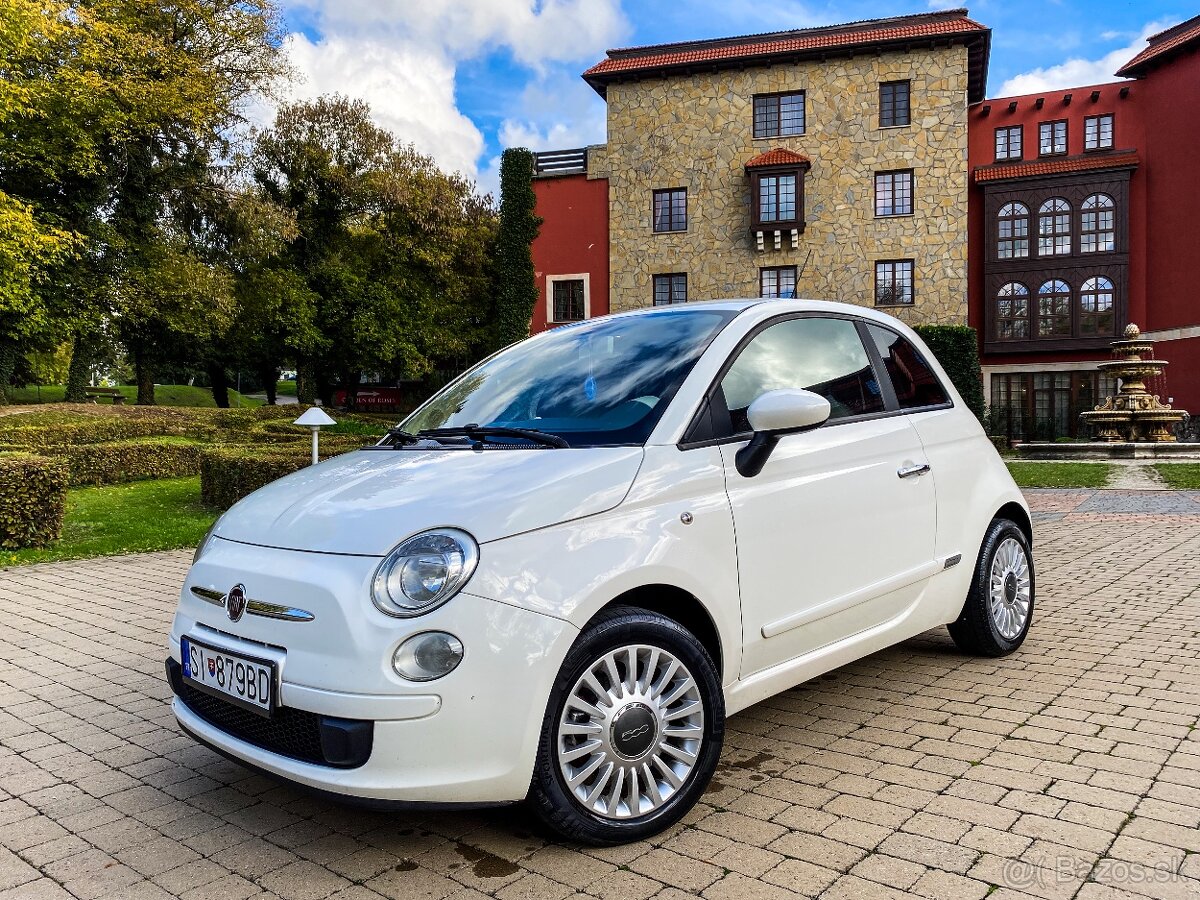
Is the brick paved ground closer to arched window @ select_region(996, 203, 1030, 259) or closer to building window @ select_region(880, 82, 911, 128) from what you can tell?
building window @ select_region(880, 82, 911, 128)

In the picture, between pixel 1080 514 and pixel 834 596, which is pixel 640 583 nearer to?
pixel 834 596

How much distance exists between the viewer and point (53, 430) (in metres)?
17.6

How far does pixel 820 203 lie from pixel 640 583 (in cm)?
3276

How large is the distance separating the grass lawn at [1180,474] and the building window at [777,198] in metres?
16.7

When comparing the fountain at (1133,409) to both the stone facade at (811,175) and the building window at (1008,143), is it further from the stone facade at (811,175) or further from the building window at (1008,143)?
the building window at (1008,143)

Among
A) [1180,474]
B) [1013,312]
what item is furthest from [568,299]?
[1180,474]

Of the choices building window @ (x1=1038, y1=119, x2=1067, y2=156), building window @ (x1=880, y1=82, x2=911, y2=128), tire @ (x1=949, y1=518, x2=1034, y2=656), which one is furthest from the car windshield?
building window @ (x1=1038, y1=119, x2=1067, y2=156)

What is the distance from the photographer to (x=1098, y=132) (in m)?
33.6

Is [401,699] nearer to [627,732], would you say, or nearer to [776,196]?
[627,732]

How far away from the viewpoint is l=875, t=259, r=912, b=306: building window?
32594 mm

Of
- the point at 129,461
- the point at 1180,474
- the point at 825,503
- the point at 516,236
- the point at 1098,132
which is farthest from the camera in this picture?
the point at 516,236

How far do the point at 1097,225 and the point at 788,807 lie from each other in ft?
119

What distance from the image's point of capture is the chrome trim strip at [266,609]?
8.56 ft

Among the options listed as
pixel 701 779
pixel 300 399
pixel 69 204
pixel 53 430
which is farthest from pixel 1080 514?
pixel 300 399
